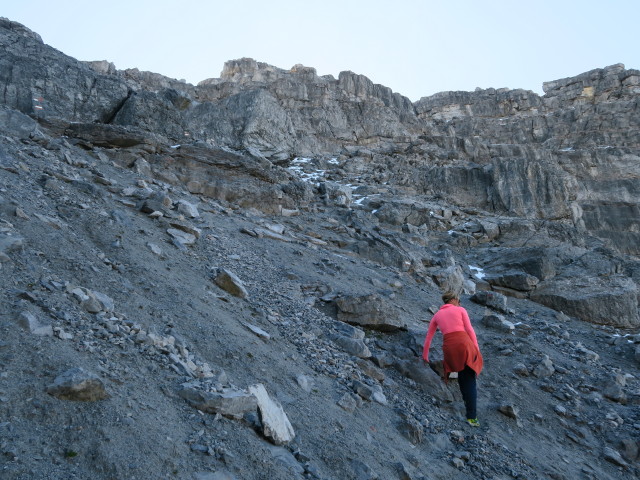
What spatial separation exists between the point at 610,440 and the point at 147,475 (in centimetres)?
637

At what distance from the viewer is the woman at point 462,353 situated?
564cm

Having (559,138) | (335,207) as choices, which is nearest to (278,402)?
(335,207)

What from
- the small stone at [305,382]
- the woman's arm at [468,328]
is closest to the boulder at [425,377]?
the woman's arm at [468,328]

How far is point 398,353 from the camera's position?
671 centimetres

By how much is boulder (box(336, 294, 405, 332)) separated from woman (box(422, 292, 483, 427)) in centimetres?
120

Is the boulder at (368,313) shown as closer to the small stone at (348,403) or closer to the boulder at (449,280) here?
the small stone at (348,403)

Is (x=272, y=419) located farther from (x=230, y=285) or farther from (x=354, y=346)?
(x=230, y=285)

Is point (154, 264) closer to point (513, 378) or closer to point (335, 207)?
point (513, 378)

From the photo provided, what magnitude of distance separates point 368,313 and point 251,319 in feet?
7.19

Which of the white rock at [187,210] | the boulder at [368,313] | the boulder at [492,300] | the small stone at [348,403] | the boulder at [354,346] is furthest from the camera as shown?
the boulder at [492,300]

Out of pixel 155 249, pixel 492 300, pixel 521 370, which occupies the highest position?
pixel 155 249

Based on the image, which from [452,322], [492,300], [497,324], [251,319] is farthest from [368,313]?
[492,300]

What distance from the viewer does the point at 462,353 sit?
Result: 18.9 ft

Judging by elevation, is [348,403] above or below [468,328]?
below
